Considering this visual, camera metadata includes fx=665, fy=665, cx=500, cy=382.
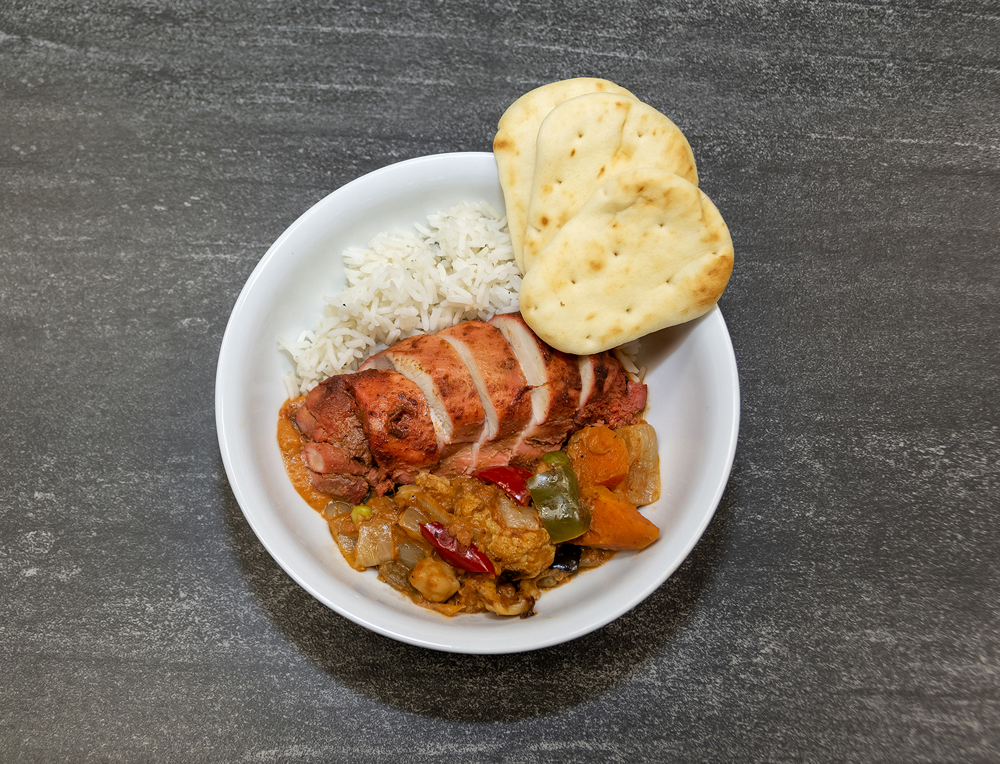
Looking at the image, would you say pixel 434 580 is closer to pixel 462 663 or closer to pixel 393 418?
pixel 393 418

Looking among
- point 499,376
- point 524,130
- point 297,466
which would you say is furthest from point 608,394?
point 297,466

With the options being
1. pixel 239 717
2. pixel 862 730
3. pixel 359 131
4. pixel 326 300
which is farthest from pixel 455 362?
pixel 862 730

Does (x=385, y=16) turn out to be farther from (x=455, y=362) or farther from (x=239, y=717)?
(x=239, y=717)

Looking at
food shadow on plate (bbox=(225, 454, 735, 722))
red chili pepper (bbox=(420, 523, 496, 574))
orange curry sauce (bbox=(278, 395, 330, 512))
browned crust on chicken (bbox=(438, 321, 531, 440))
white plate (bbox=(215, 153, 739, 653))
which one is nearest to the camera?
white plate (bbox=(215, 153, 739, 653))

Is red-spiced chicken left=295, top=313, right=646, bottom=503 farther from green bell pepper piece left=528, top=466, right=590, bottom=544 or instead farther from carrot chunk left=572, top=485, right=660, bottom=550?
carrot chunk left=572, top=485, right=660, bottom=550

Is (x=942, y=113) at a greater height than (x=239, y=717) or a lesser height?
greater

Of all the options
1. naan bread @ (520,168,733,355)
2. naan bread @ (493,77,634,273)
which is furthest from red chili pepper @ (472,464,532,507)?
naan bread @ (493,77,634,273)

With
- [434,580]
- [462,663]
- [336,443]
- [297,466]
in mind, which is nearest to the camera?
[434,580]
